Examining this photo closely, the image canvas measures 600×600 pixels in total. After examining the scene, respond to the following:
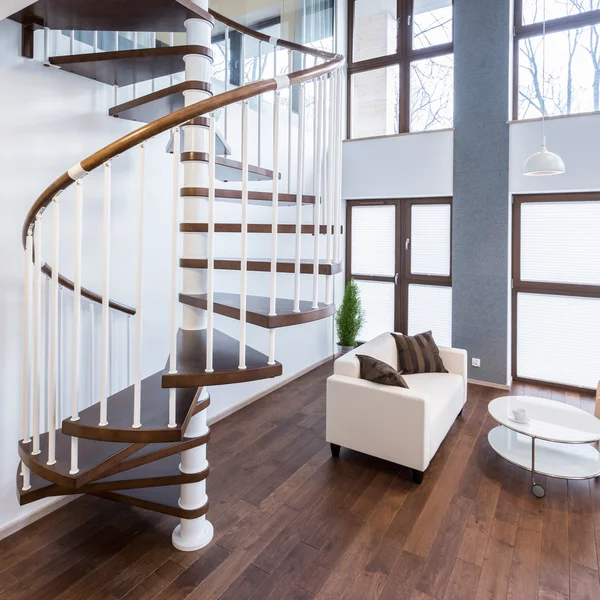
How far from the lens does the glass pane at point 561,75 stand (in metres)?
4.25

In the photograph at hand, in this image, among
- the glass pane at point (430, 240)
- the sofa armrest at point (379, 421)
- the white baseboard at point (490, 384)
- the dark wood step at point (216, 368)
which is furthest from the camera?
the glass pane at point (430, 240)

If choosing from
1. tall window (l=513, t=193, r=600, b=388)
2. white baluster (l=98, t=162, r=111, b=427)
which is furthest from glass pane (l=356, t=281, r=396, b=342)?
white baluster (l=98, t=162, r=111, b=427)

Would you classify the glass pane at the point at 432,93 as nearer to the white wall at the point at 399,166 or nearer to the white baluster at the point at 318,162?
the white wall at the point at 399,166

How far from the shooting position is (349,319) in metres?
5.39

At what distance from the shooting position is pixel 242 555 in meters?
2.21

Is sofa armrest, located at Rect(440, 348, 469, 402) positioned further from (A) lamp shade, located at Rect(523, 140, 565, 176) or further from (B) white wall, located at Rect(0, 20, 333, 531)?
(B) white wall, located at Rect(0, 20, 333, 531)

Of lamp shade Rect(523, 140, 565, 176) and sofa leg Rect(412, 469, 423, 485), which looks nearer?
sofa leg Rect(412, 469, 423, 485)

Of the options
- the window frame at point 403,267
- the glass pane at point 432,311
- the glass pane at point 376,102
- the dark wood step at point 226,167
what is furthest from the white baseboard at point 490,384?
the dark wood step at point 226,167

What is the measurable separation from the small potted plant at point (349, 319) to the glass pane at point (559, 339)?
1786 millimetres

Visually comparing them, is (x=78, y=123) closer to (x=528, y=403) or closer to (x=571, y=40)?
(x=528, y=403)

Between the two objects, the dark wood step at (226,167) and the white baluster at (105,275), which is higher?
the dark wood step at (226,167)

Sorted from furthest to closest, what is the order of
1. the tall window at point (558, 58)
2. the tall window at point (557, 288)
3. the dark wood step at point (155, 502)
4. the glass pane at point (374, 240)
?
the glass pane at point (374, 240)
the tall window at point (557, 288)
the tall window at point (558, 58)
the dark wood step at point (155, 502)

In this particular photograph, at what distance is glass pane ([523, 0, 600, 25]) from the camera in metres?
4.26

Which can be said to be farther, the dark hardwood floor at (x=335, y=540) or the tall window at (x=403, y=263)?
the tall window at (x=403, y=263)
